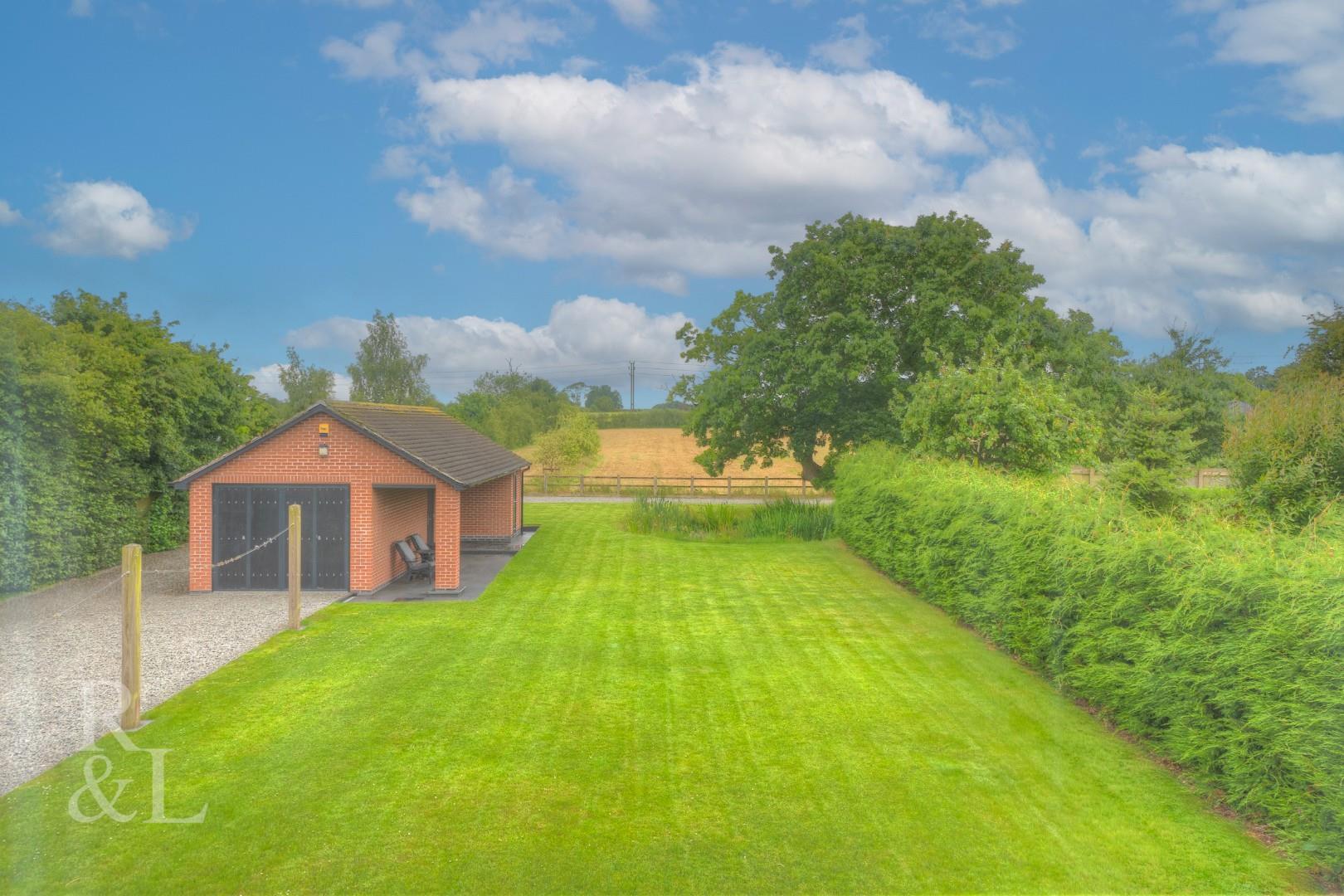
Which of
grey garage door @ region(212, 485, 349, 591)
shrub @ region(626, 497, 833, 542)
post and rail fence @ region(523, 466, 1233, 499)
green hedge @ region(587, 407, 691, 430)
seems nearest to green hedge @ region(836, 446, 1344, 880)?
grey garage door @ region(212, 485, 349, 591)

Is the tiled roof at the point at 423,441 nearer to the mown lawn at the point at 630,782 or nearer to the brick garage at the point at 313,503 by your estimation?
the brick garage at the point at 313,503

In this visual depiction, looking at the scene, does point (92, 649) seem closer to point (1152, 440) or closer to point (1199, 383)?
point (1152, 440)

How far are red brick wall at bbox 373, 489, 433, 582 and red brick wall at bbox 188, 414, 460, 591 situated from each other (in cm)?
29

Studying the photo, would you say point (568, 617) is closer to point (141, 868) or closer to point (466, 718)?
point (466, 718)

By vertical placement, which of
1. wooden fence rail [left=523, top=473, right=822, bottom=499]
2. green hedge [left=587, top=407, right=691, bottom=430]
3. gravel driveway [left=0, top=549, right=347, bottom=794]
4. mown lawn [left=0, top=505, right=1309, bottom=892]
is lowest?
mown lawn [left=0, top=505, right=1309, bottom=892]

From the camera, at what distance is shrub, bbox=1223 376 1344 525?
1802cm

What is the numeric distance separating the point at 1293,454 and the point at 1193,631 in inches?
611

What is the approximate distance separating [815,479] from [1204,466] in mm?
22698

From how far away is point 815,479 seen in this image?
1179 inches

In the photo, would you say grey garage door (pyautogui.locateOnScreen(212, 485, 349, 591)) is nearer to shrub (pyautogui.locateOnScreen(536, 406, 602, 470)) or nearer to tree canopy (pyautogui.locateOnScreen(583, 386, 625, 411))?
shrub (pyautogui.locateOnScreen(536, 406, 602, 470))

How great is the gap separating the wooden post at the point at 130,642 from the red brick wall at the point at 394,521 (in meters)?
7.26

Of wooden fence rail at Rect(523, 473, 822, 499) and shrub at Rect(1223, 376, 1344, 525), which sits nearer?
shrub at Rect(1223, 376, 1344, 525)

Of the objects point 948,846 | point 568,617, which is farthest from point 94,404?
point 948,846

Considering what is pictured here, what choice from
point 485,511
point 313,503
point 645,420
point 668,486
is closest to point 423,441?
point 313,503
